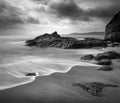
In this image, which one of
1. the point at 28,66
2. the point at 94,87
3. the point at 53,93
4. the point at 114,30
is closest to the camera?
the point at 53,93

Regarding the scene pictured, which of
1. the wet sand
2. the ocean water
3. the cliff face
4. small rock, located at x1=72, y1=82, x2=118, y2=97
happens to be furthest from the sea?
the cliff face

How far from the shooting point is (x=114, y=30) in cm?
1953

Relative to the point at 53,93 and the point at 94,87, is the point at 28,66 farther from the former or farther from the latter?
the point at 94,87

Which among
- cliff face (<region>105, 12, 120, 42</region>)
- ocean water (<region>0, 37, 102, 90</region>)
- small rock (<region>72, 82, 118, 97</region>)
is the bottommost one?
small rock (<region>72, 82, 118, 97</region>)

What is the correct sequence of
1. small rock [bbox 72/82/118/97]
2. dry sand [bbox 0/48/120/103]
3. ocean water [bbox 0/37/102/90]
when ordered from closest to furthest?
dry sand [bbox 0/48/120/103], small rock [bbox 72/82/118/97], ocean water [bbox 0/37/102/90]

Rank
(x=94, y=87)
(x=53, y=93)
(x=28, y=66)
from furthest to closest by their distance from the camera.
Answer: (x=28, y=66), (x=94, y=87), (x=53, y=93)

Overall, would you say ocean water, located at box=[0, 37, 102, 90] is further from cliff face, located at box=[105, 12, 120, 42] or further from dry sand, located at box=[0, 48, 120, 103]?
cliff face, located at box=[105, 12, 120, 42]

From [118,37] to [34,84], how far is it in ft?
56.7

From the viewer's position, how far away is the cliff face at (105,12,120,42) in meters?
18.7

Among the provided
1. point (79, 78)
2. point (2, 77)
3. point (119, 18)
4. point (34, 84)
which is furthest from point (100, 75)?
point (119, 18)

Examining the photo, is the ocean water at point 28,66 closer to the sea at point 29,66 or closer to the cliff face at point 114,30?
the sea at point 29,66

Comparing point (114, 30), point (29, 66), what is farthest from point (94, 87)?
point (114, 30)

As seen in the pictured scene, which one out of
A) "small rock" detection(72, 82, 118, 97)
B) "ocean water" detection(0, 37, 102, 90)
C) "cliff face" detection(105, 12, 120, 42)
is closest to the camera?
"small rock" detection(72, 82, 118, 97)

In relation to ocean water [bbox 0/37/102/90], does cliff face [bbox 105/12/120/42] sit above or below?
above
